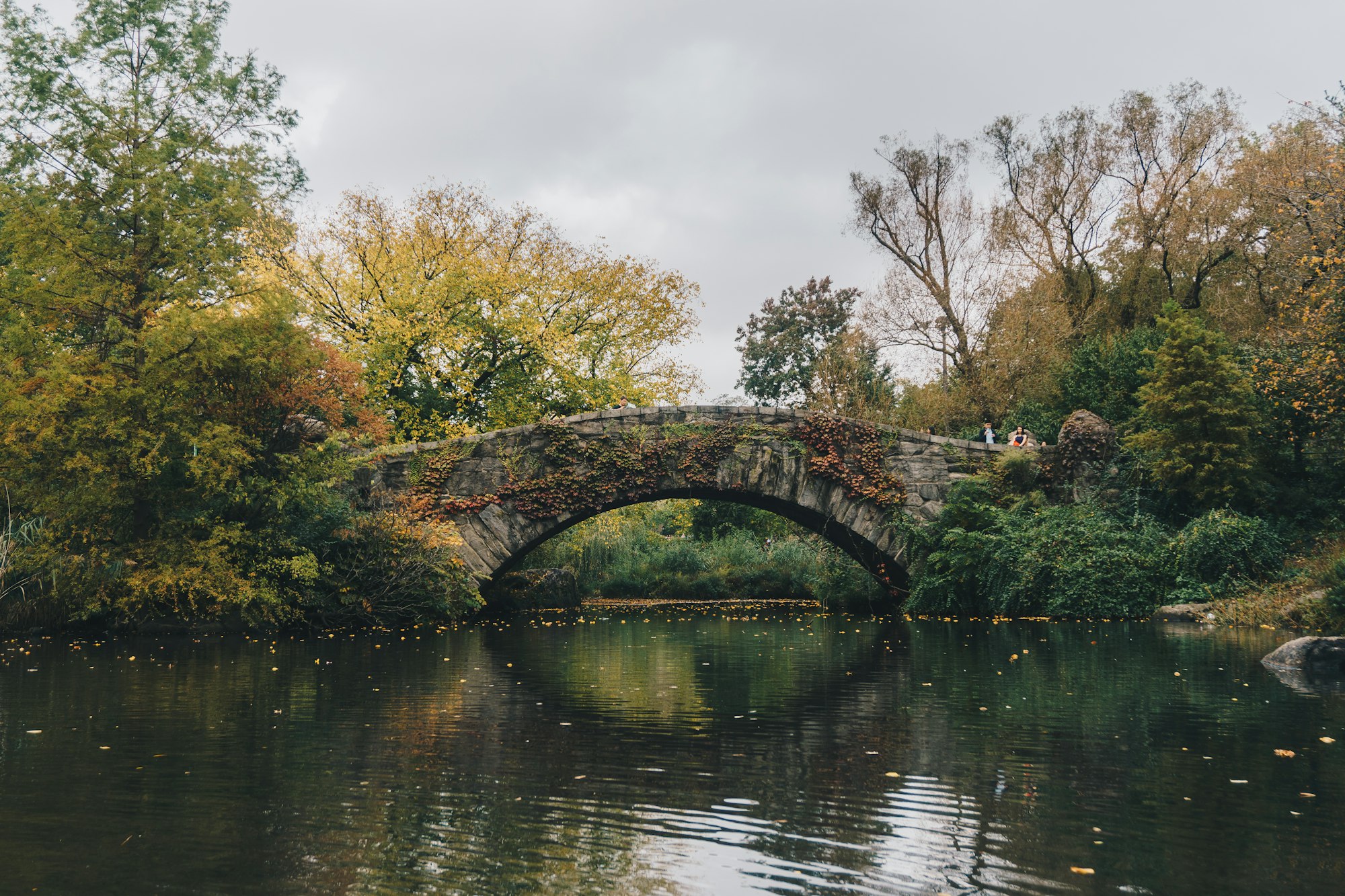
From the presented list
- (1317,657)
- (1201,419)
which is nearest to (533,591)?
(1201,419)

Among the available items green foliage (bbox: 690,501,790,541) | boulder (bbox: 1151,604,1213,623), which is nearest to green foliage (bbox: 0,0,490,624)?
boulder (bbox: 1151,604,1213,623)

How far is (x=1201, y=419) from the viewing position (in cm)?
1667

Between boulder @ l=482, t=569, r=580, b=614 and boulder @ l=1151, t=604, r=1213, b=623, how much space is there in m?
11.4

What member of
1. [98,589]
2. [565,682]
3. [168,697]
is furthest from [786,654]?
[98,589]

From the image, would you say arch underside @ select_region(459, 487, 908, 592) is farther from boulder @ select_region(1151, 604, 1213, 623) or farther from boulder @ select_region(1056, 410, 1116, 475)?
boulder @ select_region(1151, 604, 1213, 623)

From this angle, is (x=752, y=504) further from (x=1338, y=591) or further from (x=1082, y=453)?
(x=1338, y=591)

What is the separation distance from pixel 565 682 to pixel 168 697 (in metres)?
2.92

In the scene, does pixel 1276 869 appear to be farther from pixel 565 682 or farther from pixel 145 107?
pixel 145 107

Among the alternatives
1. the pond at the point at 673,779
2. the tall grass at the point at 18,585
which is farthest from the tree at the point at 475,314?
the pond at the point at 673,779

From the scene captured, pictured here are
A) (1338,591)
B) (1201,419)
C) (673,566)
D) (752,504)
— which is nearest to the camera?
(1338,591)

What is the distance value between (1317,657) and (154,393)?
43.7ft

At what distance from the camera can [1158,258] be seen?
2745 centimetres

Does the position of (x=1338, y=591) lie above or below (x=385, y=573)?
below

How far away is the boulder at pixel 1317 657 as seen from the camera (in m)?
8.80
